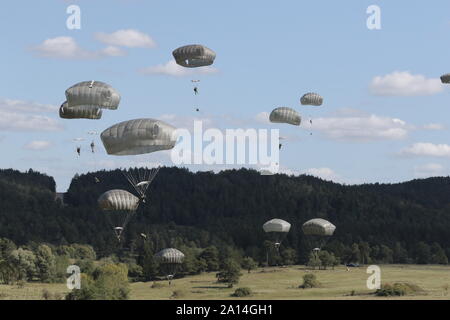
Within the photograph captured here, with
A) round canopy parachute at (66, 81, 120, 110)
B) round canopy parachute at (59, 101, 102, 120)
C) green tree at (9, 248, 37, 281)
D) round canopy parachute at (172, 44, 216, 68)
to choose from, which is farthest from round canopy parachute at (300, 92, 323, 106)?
green tree at (9, 248, 37, 281)

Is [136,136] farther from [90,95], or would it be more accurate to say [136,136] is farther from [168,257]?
[168,257]

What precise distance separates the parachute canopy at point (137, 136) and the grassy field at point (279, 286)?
44.4 m

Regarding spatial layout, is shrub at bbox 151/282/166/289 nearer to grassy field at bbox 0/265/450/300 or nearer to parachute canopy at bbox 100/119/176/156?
grassy field at bbox 0/265/450/300

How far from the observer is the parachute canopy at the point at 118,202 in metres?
113

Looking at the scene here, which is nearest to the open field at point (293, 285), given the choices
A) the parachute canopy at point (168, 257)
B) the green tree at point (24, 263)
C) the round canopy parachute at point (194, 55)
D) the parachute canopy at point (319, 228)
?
the parachute canopy at point (168, 257)

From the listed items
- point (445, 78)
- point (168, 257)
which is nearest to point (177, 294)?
point (168, 257)

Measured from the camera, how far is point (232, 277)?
167 m

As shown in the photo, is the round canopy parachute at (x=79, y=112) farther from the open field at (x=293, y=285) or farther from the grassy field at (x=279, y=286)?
the open field at (x=293, y=285)

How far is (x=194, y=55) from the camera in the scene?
362 feet

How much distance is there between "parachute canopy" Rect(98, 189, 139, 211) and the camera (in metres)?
113

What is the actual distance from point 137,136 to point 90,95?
7.89 metres
